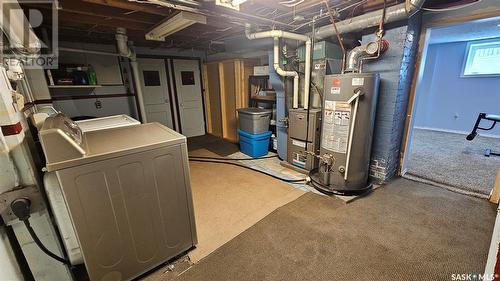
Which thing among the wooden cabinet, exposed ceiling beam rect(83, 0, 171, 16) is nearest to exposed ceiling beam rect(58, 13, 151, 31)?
exposed ceiling beam rect(83, 0, 171, 16)

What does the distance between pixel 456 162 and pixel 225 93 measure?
4.32 metres

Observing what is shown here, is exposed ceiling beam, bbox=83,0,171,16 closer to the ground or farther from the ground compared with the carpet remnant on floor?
farther from the ground

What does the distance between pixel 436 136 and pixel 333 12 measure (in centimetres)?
439

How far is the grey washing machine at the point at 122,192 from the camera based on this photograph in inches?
43.3

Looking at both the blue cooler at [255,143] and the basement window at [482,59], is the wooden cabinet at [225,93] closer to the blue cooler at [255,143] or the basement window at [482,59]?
the blue cooler at [255,143]

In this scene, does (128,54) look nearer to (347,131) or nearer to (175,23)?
(175,23)

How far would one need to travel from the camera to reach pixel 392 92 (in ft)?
7.95

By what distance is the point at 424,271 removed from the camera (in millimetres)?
1459

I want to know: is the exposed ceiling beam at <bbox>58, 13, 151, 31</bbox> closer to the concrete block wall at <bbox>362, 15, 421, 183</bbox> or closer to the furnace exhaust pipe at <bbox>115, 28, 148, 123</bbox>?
the furnace exhaust pipe at <bbox>115, 28, 148, 123</bbox>

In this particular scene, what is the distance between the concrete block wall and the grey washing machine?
241 cm

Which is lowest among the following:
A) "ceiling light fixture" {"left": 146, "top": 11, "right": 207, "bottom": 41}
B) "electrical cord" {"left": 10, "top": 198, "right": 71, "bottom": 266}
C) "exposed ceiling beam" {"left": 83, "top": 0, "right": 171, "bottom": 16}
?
"electrical cord" {"left": 10, "top": 198, "right": 71, "bottom": 266}

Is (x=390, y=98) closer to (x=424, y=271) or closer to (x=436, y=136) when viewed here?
(x=424, y=271)

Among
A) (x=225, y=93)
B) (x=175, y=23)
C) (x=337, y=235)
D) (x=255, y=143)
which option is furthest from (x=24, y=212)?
(x=225, y=93)

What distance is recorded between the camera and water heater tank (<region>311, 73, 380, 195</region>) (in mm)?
2170
